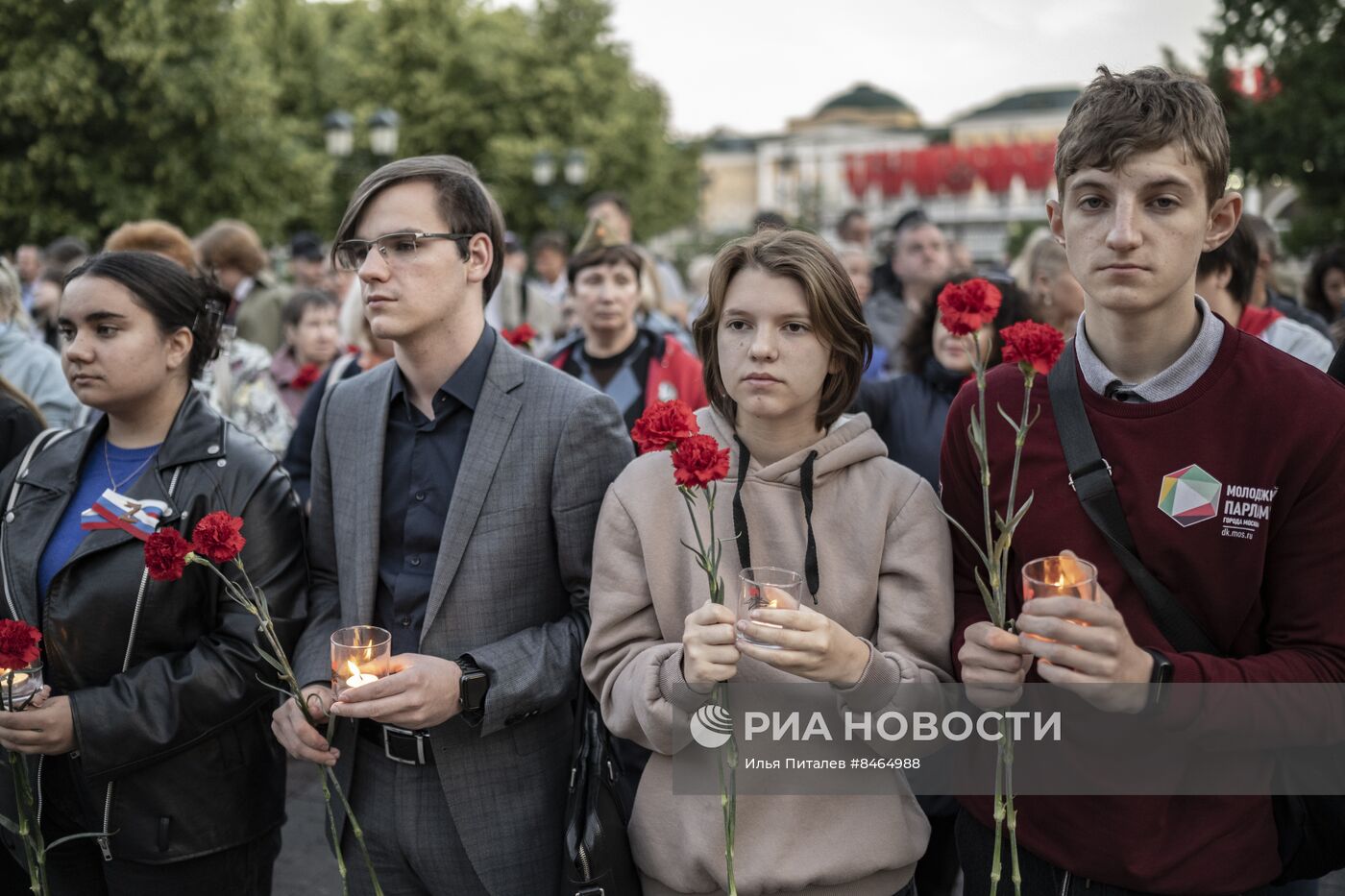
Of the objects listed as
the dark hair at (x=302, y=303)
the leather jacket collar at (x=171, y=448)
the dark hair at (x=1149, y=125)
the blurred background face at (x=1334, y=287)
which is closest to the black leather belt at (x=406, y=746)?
the leather jacket collar at (x=171, y=448)

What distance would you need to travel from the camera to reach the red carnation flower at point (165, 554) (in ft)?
7.11

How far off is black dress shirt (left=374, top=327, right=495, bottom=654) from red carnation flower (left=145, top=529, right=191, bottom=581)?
24.1 inches

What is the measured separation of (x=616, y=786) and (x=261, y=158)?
2505cm

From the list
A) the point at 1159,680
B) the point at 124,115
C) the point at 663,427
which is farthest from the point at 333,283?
the point at 124,115

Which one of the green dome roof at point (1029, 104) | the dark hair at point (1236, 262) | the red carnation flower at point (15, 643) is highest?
the green dome roof at point (1029, 104)

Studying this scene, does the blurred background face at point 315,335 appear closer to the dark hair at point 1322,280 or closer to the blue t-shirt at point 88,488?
the blue t-shirt at point 88,488

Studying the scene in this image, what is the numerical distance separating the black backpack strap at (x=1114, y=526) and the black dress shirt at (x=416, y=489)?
1.41 m

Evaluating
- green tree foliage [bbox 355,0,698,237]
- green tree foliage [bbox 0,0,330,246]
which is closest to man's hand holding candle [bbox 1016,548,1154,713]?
green tree foliage [bbox 0,0,330,246]

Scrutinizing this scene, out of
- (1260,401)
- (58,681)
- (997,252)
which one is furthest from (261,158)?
(997,252)

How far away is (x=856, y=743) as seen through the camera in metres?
2.32

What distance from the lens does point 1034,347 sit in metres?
1.83

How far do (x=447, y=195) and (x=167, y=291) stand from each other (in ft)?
2.93

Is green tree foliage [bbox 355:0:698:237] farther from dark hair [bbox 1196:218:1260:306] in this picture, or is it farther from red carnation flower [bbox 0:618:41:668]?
red carnation flower [bbox 0:618:41:668]

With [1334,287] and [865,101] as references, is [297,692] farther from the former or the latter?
[865,101]
